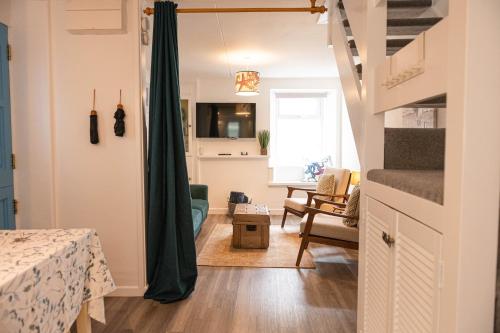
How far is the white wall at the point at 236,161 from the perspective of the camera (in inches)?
225

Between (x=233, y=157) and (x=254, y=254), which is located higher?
(x=233, y=157)

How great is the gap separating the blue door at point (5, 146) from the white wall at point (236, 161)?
3372mm

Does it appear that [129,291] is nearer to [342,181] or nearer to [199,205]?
[199,205]

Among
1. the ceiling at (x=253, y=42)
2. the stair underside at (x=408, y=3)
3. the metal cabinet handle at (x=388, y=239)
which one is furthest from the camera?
the ceiling at (x=253, y=42)

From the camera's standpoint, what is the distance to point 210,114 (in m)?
5.66

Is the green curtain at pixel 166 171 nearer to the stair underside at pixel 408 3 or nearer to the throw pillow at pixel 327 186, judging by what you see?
the stair underside at pixel 408 3

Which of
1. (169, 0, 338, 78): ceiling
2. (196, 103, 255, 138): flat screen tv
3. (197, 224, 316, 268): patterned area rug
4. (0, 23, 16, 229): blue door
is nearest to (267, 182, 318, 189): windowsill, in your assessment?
(196, 103, 255, 138): flat screen tv

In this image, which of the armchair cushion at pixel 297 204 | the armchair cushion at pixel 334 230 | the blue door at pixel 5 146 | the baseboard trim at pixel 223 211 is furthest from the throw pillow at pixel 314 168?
the blue door at pixel 5 146

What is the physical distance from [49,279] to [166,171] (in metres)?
1.35

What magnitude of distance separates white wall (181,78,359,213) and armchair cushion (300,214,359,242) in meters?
2.64

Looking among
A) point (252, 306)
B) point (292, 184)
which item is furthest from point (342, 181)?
point (252, 306)

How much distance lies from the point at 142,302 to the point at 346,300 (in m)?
1.50

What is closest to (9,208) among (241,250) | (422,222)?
(241,250)

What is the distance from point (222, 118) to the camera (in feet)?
18.6
